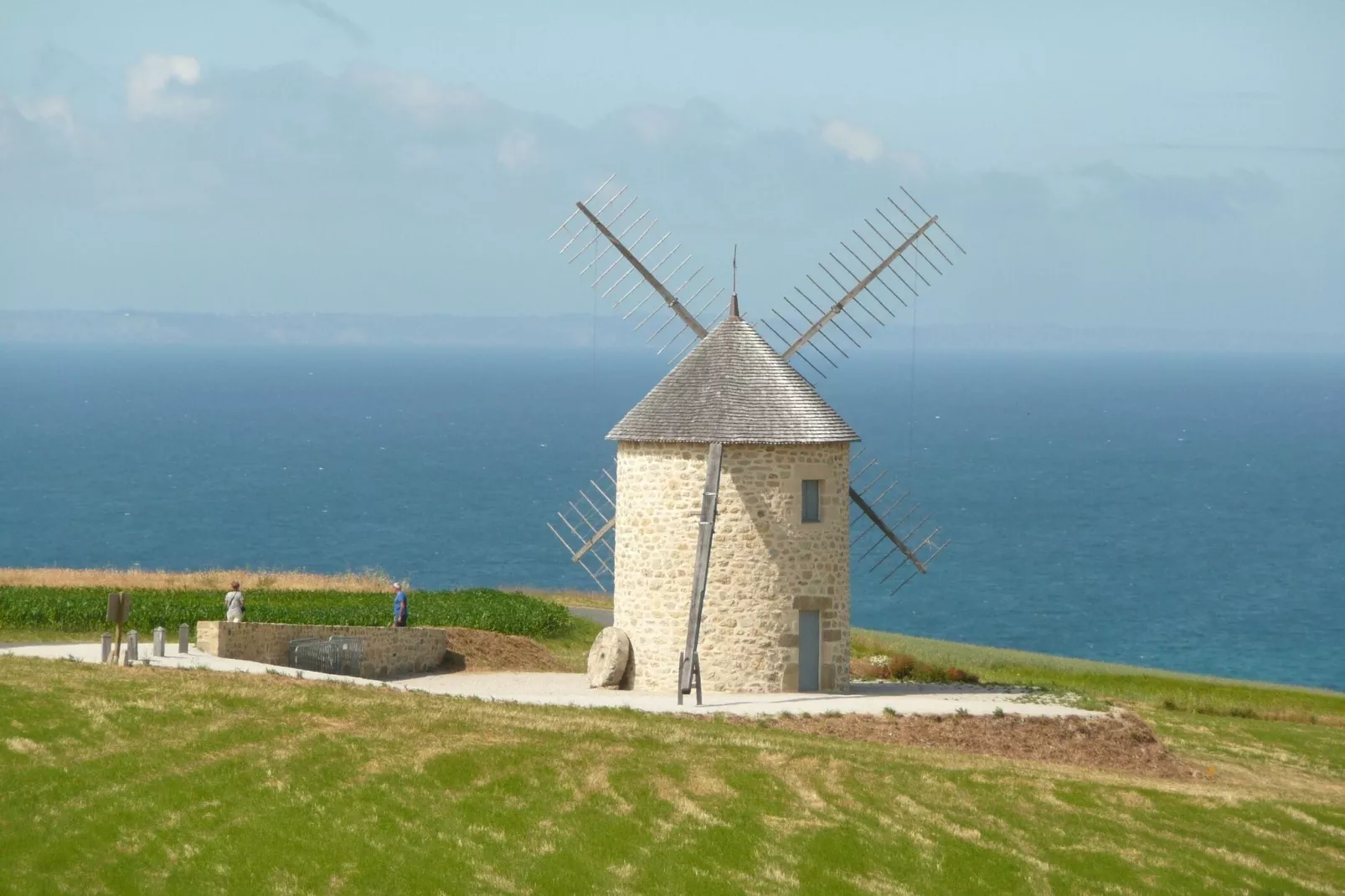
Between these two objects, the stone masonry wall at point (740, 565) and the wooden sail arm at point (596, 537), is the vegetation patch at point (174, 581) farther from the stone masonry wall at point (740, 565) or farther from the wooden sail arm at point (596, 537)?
the stone masonry wall at point (740, 565)

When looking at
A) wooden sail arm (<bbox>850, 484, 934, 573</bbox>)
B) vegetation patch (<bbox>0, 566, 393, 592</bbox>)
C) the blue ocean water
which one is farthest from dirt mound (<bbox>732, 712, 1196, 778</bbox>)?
the blue ocean water

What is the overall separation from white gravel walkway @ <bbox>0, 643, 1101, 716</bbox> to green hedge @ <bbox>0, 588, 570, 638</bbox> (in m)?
3.61

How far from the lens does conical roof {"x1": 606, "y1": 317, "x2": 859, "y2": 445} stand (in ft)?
117

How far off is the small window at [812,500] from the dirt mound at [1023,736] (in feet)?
15.8

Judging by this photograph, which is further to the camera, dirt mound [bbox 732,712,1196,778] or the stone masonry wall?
the stone masonry wall

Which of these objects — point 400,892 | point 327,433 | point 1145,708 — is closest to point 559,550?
point 1145,708

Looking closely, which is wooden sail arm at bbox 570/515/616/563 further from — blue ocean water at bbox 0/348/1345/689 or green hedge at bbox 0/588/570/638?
blue ocean water at bbox 0/348/1345/689

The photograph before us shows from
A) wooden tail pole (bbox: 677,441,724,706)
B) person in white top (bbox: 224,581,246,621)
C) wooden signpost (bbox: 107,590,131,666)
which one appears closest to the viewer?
wooden signpost (bbox: 107,590,131,666)

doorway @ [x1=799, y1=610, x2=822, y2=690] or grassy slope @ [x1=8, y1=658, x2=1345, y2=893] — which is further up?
doorway @ [x1=799, y1=610, x2=822, y2=690]

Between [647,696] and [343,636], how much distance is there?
723 cm

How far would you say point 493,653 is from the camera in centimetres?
4169

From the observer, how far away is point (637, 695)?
35.1 m

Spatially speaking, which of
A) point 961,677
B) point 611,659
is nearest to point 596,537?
point 611,659

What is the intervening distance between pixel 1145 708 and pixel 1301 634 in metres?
38.9
